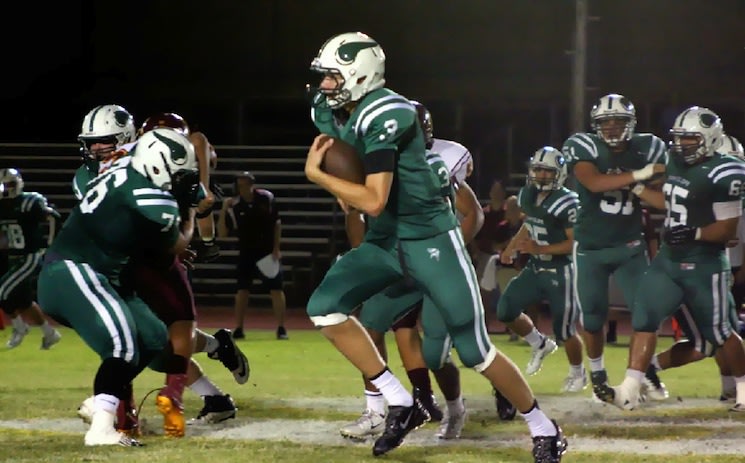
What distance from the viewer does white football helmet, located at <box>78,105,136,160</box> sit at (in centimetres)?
632

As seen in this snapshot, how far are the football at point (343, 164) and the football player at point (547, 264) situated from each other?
3594mm

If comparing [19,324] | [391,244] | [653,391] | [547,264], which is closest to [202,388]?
[391,244]

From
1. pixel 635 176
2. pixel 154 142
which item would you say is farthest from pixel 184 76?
pixel 154 142

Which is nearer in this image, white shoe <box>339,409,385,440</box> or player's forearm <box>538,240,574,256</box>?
white shoe <box>339,409,385,440</box>

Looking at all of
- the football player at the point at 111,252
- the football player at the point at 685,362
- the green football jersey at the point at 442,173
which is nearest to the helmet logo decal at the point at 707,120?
the football player at the point at 685,362

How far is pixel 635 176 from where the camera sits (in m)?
7.66

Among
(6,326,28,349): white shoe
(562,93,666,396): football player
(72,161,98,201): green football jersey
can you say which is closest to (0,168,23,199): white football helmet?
(6,326,28,349): white shoe

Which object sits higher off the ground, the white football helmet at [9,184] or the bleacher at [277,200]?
the white football helmet at [9,184]

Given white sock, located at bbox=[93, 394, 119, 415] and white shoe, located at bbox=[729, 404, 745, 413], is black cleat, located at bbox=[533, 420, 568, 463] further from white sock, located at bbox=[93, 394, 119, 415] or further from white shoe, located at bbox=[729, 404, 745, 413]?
white shoe, located at bbox=[729, 404, 745, 413]

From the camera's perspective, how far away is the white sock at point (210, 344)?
6.85 meters

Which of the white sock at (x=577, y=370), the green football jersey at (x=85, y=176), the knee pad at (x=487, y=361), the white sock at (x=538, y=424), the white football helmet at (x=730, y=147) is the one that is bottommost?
the white sock at (x=577, y=370)

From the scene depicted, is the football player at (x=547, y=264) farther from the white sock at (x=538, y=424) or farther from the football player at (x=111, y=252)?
the football player at (x=111, y=252)

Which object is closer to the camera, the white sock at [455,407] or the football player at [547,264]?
the white sock at [455,407]

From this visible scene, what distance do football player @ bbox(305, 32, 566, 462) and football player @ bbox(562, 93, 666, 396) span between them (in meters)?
2.72
